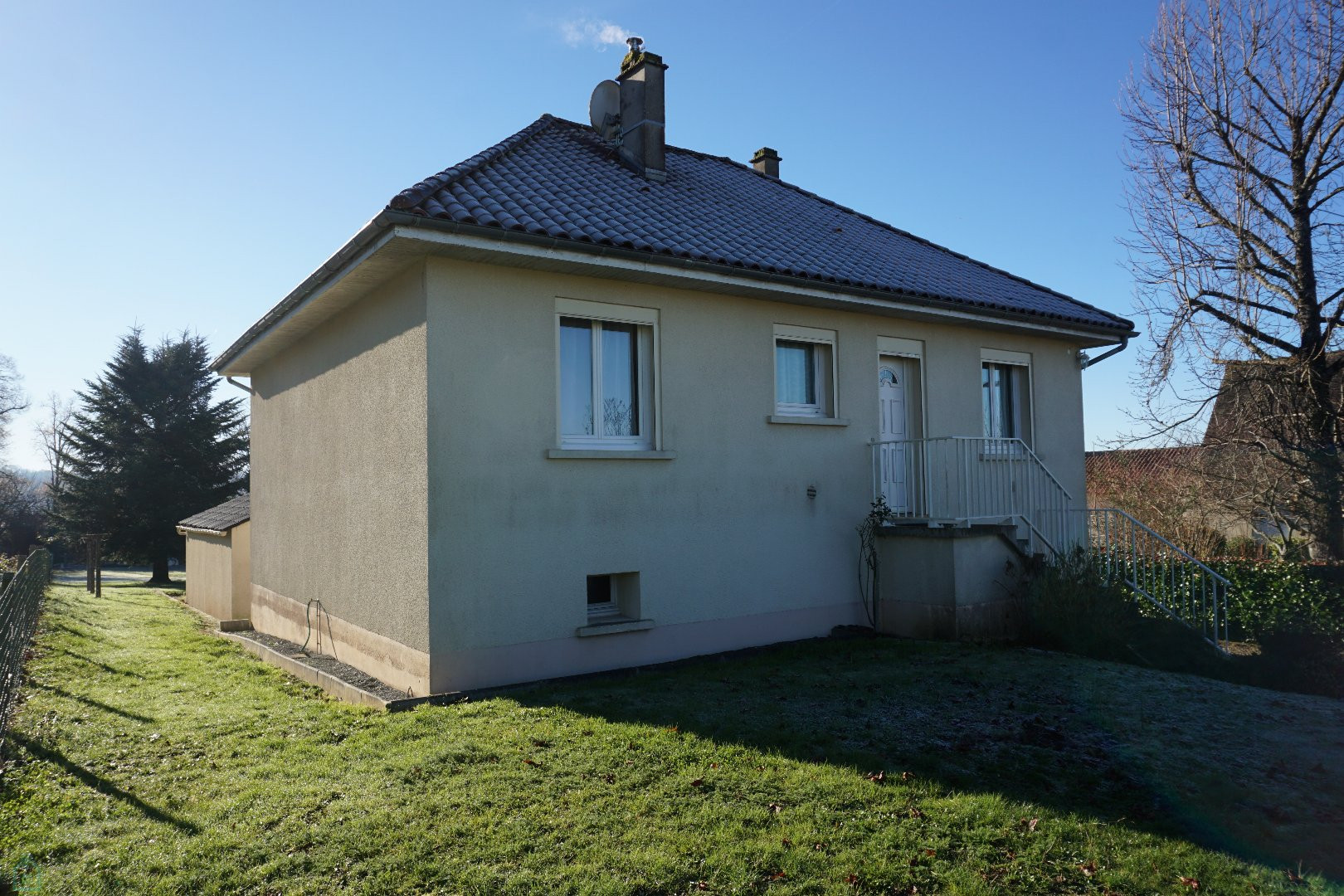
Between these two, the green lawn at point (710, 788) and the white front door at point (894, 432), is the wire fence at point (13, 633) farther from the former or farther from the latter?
the white front door at point (894, 432)

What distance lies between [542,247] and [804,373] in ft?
13.5

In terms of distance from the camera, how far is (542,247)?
7.93 m

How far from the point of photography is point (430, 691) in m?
7.68

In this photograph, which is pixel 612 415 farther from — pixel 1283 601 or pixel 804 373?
pixel 1283 601

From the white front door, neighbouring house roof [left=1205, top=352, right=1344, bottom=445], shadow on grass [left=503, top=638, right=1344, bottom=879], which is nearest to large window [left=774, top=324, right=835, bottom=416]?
the white front door

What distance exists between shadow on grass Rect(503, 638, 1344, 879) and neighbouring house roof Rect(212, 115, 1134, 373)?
4.06m

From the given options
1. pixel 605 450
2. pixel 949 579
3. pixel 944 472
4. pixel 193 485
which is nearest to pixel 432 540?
pixel 605 450

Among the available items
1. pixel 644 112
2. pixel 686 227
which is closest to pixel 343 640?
pixel 686 227

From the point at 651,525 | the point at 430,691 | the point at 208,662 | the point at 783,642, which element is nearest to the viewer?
the point at 430,691

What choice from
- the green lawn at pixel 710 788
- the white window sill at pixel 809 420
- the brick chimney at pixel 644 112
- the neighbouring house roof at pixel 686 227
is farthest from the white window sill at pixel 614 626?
the brick chimney at pixel 644 112

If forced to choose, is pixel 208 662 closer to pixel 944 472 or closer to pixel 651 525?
pixel 651 525

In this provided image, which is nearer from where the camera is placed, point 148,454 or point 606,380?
point 606,380

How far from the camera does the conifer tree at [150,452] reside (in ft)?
98.0

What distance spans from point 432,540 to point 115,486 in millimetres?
27838
